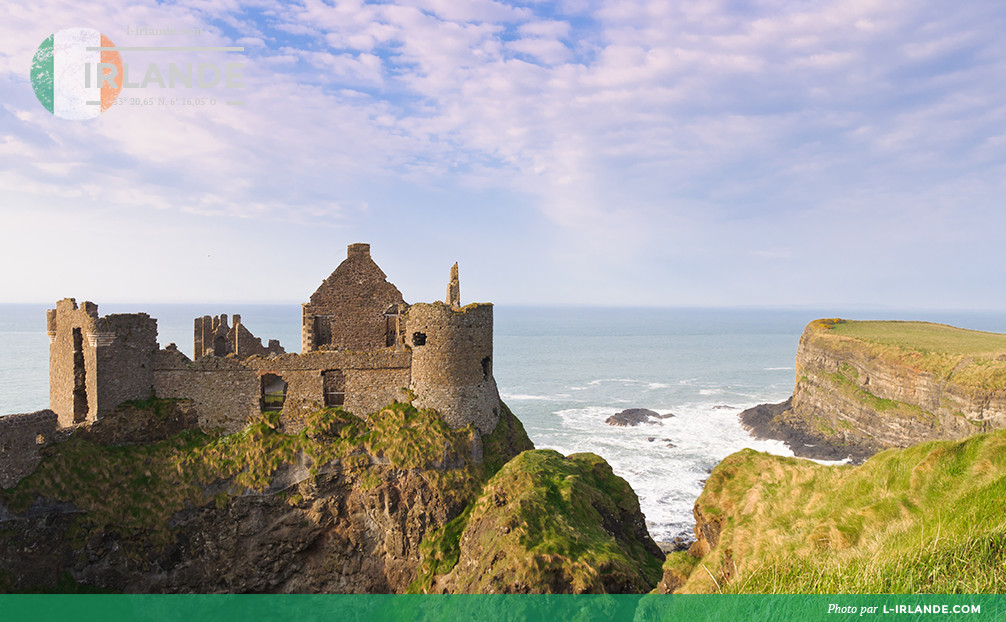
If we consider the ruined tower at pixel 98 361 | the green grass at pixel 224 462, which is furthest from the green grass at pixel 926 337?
the ruined tower at pixel 98 361

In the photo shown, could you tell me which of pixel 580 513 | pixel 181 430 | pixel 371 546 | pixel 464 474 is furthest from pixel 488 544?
pixel 181 430

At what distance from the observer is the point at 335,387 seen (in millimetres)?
22703

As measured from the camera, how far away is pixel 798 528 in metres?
9.20

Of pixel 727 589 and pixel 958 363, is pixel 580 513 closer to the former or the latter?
pixel 727 589

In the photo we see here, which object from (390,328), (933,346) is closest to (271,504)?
(390,328)

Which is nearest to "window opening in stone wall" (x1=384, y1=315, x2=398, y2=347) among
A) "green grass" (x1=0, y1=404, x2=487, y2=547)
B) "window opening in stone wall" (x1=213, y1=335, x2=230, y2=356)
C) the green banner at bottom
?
"green grass" (x1=0, y1=404, x2=487, y2=547)

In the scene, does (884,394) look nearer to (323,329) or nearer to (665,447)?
(665,447)

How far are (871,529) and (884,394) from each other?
65589 millimetres

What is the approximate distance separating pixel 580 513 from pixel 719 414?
195 ft

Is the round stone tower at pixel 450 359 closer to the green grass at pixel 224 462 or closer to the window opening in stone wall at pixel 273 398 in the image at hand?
the green grass at pixel 224 462

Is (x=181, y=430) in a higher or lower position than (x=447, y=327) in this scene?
lower

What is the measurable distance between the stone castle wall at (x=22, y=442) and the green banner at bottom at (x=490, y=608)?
160 inches

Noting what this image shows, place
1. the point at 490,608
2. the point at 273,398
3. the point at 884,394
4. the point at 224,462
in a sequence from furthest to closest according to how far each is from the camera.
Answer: the point at 884,394
the point at 273,398
the point at 224,462
the point at 490,608

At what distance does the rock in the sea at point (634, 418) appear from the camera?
2479 inches
